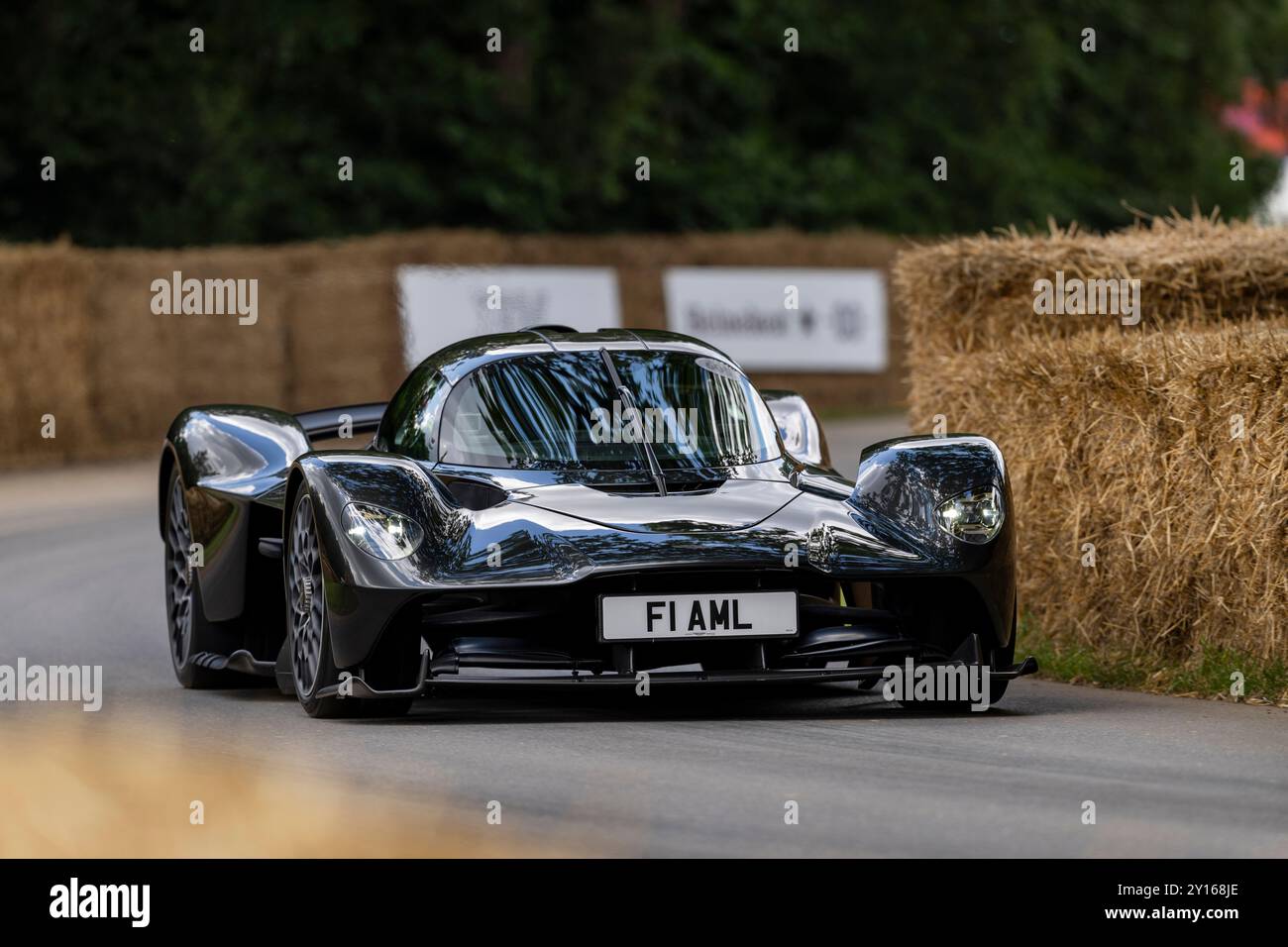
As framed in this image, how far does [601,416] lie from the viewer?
8.91 meters

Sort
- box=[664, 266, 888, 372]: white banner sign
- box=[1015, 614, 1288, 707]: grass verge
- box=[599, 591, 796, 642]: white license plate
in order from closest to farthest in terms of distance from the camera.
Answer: box=[599, 591, 796, 642]: white license plate → box=[1015, 614, 1288, 707]: grass verge → box=[664, 266, 888, 372]: white banner sign

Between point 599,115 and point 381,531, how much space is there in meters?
30.4

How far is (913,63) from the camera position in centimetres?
4562

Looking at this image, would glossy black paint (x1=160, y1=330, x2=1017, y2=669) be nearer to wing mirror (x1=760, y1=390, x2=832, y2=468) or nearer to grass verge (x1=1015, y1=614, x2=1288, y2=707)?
wing mirror (x1=760, y1=390, x2=832, y2=468)

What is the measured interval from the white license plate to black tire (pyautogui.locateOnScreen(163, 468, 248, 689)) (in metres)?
2.50

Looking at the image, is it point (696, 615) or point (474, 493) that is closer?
point (696, 615)

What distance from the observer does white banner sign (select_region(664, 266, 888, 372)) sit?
33125 millimetres

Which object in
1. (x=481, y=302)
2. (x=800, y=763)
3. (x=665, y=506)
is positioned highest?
(x=481, y=302)

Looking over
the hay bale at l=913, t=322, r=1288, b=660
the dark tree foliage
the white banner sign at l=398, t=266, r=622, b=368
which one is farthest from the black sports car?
the dark tree foliage

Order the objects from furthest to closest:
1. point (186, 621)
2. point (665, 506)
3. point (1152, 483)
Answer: point (186, 621), point (1152, 483), point (665, 506)

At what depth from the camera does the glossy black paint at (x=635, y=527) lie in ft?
26.0

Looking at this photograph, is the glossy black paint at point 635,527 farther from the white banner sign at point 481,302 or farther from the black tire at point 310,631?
the white banner sign at point 481,302

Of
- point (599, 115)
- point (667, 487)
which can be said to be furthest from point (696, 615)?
point (599, 115)

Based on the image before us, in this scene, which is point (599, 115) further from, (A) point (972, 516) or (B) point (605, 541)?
(B) point (605, 541)
